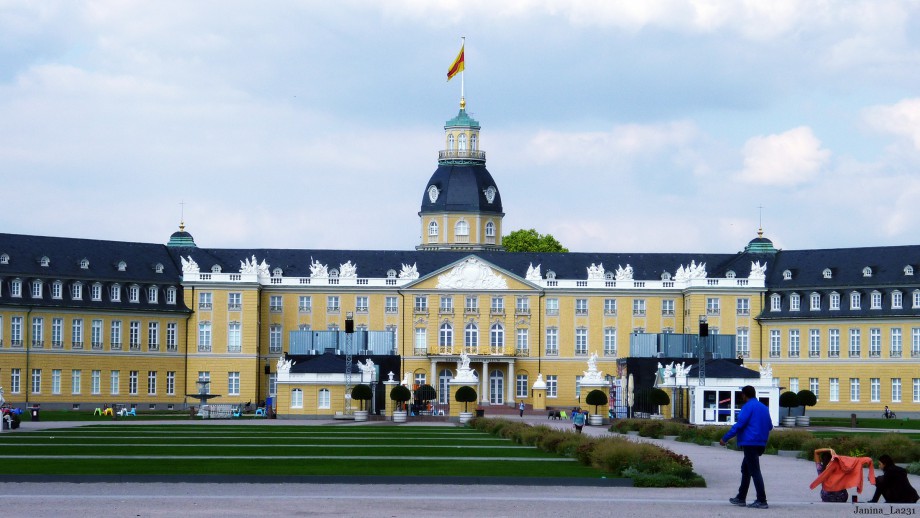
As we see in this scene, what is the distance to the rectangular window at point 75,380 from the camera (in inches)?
4673

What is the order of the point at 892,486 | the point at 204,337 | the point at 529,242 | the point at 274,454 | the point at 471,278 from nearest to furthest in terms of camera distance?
1. the point at 892,486
2. the point at 274,454
3. the point at 204,337
4. the point at 471,278
5. the point at 529,242

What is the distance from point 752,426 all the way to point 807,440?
24.5 metres

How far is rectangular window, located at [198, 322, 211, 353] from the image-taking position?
124 metres

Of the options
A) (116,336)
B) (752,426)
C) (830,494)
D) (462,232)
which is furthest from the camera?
(462,232)

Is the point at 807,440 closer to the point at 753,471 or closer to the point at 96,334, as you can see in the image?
the point at 753,471

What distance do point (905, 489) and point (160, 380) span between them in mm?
93429

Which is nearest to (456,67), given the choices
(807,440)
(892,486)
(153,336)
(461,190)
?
(461,190)

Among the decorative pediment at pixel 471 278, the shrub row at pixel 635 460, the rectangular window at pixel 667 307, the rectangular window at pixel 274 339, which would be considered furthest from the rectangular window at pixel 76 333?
the shrub row at pixel 635 460

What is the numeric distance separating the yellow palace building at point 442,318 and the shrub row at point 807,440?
4261cm

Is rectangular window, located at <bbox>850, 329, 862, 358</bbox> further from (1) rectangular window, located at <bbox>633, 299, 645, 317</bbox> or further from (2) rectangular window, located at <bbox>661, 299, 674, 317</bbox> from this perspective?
(1) rectangular window, located at <bbox>633, 299, 645, 317</bbox>

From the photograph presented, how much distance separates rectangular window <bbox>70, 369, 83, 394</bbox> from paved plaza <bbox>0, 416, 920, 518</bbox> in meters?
80.3

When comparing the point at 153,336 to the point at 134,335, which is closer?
the point at 134,335

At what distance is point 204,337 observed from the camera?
408 feet

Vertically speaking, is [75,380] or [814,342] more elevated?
[814,342]
